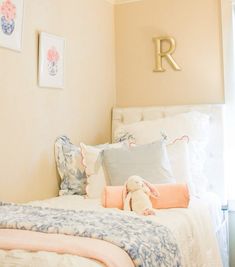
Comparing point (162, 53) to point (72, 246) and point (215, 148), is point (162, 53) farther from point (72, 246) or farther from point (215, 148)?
point (72, 246)

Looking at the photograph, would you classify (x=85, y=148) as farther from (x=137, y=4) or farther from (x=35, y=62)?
(x=137, y=4)

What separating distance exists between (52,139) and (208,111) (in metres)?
1.15

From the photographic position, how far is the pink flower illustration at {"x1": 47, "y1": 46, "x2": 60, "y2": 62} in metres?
2.45

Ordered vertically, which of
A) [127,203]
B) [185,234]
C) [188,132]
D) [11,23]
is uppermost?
[11,23]

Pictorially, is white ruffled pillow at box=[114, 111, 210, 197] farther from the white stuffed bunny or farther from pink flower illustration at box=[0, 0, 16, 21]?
pink flower illustration at box=[0, 0, 16, 21]

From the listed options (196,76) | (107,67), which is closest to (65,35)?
(107,67)

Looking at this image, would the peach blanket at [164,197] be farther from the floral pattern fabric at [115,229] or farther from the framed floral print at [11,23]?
the framed floral print at [11,23]

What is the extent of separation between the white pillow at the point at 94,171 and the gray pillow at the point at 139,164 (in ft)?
0.16

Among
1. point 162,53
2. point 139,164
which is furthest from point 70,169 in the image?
point 162,53

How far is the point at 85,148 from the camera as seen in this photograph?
2.41 meters

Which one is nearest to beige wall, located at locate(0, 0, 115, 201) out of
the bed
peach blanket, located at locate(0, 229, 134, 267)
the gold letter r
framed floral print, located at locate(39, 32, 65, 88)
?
framed floral print, located at locate(39, 32, 65, 88)

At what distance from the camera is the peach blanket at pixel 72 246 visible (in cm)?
116

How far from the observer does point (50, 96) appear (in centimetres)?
248

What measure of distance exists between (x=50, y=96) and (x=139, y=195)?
97cm
